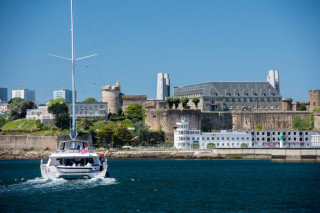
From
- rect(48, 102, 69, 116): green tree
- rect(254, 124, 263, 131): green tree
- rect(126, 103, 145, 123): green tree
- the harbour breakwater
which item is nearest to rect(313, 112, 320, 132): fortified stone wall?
rect(254, 124, 263, 131): green tree

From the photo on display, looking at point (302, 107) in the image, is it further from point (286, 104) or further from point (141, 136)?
point (141, 136)

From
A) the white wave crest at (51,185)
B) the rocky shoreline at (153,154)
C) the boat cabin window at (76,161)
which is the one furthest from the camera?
the rocky shoreline at (153,154)

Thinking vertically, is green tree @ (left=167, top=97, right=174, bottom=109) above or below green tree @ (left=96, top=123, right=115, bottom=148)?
above

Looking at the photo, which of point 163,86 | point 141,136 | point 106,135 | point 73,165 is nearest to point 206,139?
point 141,136

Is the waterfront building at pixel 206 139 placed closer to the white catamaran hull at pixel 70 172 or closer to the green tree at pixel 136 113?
the green tree at pixel 136 113

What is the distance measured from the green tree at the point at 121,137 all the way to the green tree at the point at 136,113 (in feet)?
42.2

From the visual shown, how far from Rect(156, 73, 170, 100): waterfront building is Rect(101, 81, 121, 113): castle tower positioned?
14649mm

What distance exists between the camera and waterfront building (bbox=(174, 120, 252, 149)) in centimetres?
9288

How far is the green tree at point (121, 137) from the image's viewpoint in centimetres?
9262

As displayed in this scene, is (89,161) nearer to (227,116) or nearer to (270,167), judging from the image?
(270,167)

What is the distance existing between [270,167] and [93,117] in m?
47.7

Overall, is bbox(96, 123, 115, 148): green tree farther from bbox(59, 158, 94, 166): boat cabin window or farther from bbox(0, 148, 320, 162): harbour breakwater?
bbox(59, 158, 94, 166): boat cabin window

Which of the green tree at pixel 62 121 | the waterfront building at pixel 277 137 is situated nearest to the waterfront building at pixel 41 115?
the green tree at pixel 62 121

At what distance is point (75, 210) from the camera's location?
3544cm
